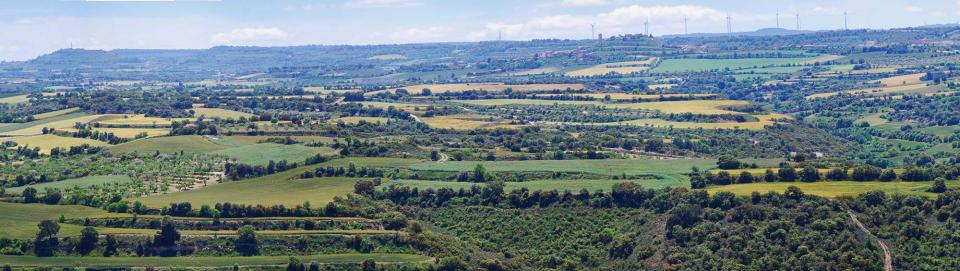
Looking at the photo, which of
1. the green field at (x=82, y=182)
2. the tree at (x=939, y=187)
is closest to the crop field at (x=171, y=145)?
the green field at (x=82, y=182)

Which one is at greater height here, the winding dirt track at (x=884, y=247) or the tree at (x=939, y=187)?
the tree at (x=939, y=187)

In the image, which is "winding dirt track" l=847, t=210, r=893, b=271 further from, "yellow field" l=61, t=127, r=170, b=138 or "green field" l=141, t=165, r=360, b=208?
"yellow field" l=61, t=127, r=170, b=138

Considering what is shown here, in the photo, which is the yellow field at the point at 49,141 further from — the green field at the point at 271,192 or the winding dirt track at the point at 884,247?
the winding dirt track at the point at 884,247

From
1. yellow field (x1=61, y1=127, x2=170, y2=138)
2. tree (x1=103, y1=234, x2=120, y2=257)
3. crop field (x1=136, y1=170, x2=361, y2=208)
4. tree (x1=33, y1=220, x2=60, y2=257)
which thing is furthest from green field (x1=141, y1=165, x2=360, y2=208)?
yellow field (x1=61, y1=127, x2=170, y2=138)

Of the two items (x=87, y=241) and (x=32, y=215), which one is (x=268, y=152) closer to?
(x=32, y=215)

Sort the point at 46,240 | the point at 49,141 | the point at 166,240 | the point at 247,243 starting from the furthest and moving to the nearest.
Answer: the point at 49,141
the point at 247,243
the point at 166,240
the point at 46,240

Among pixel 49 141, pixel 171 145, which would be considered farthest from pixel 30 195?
pixel 49 141
